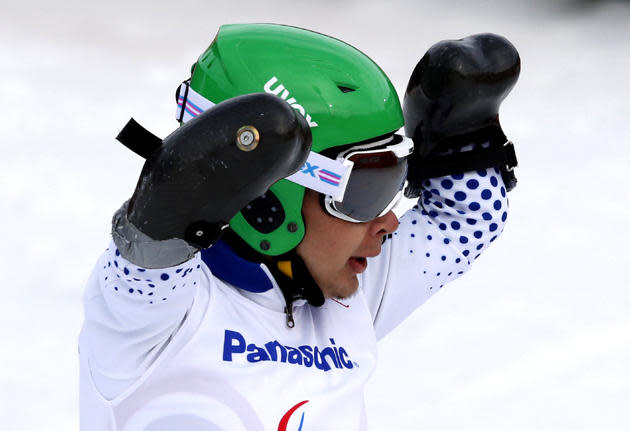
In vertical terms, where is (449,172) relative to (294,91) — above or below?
below

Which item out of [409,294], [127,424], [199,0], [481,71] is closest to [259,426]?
[127,424]

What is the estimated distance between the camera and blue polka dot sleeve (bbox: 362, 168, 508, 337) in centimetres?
236

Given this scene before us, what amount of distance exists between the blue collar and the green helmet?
4cm

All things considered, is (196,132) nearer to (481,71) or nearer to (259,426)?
(259,426)

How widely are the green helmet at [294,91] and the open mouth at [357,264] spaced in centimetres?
18

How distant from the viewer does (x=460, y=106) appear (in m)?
2.26

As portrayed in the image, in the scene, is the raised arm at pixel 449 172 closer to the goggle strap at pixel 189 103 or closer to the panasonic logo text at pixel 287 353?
the panasonic logo text at pixel 287 353

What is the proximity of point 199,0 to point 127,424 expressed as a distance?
4465 mm

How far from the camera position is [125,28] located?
5758 millimetres

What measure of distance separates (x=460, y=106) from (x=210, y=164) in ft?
3.01

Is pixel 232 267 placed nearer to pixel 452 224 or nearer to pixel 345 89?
pixel 345 89

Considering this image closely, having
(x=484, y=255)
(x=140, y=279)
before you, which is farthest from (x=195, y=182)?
(x=484, y=255)

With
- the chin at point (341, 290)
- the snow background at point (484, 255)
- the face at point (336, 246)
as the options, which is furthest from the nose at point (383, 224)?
the snow background at point (484, 255)

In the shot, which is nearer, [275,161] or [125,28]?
[275,161]
